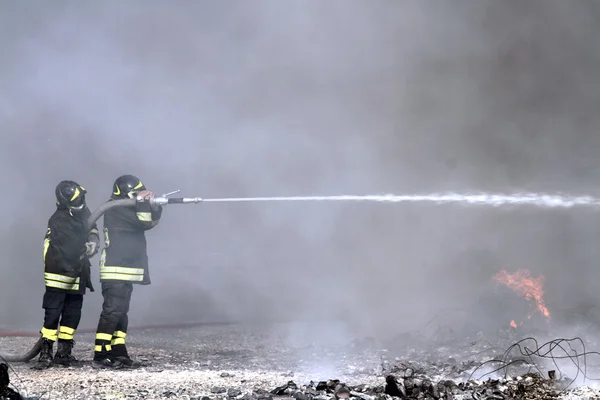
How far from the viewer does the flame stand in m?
7.15

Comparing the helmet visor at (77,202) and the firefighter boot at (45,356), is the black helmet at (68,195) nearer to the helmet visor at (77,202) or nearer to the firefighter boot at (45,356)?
the helmet visor at (77,202)

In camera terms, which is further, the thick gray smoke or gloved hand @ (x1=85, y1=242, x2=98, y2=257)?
the thick gray smoke

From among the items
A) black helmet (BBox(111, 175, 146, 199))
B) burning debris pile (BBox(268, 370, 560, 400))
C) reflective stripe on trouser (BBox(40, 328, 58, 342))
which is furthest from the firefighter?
burning debris pile (BBox(268, 370, 560, 400))

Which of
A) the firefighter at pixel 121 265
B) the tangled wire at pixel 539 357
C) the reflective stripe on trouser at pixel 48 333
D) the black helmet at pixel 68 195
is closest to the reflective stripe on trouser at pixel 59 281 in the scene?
the firefighter at pixel 121 265

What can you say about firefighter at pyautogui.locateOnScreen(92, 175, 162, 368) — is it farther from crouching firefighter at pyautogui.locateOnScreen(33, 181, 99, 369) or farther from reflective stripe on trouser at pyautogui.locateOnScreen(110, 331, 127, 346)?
crouching firefighter at pyautogui.locateOnScreen(33, 181, 99, 369)

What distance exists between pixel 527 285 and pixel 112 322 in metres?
5.00

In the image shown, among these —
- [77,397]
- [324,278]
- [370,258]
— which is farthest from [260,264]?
[77,397]

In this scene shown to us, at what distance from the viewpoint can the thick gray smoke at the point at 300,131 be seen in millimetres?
10141

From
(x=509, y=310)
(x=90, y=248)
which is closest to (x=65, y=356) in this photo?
(x=90, y=248)

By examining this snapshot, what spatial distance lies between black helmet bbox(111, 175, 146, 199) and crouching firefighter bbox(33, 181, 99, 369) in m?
0.33

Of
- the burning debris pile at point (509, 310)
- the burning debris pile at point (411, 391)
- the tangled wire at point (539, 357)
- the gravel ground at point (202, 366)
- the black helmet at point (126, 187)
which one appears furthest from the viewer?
the burning debris pile at point (509, 310)

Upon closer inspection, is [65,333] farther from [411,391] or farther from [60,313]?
[411,391]

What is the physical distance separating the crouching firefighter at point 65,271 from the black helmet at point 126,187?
1.08 ft

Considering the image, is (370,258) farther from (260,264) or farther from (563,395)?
(563,395)
